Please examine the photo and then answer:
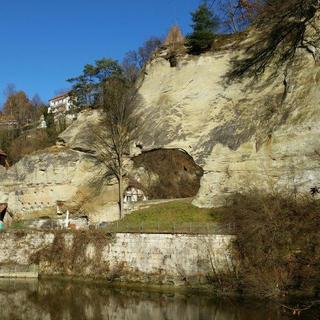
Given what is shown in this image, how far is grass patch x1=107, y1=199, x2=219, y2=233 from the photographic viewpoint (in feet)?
80.7

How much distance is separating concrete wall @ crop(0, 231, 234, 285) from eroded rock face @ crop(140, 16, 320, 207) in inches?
189

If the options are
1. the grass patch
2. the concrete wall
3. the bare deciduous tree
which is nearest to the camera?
the concrete wall

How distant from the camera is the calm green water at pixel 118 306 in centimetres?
1809

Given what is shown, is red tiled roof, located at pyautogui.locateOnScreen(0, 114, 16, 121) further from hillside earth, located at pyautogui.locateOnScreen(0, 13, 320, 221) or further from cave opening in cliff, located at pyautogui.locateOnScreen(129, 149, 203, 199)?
cave opening in cliff, located at pyautogui.locateOnScreen(129, 149, 203, 199)

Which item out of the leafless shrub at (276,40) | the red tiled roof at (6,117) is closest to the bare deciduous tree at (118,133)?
the leafless shrub at (276,40)

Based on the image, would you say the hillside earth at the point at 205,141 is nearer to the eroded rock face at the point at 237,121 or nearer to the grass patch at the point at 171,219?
the eroded rock face at the point at 237,121

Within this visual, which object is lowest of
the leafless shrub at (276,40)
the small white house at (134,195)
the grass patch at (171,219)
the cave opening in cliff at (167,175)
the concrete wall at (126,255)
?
the concrete wall at (126,255)

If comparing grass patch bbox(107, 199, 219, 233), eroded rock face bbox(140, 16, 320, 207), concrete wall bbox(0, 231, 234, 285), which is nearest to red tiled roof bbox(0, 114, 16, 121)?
eroded rock face bbox(140, 16, 320, 207)

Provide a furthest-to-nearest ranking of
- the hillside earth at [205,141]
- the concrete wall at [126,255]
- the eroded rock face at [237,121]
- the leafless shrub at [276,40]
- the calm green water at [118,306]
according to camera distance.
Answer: the leafless shrub at [276,40] → the hillside earth at [205,141] → the eroded rock face at [237,121] → the concrete wall at [126,255] → the calm green water at [118,306]

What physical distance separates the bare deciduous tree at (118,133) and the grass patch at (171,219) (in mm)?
4112

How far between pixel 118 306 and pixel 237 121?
1414cm

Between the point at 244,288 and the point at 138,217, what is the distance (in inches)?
421

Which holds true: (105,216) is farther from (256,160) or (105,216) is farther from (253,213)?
(253,213)

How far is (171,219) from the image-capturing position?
2845cm
